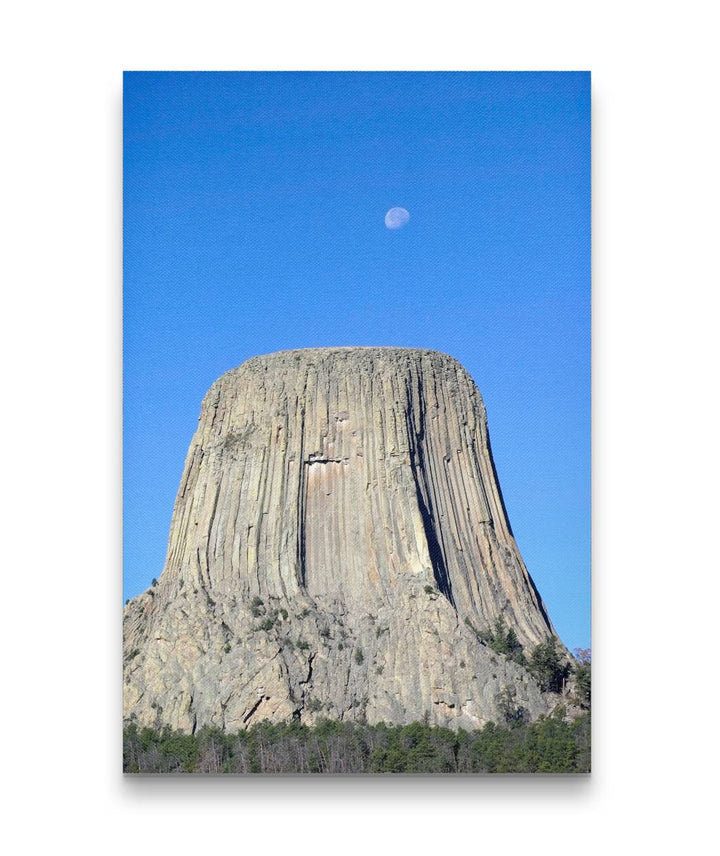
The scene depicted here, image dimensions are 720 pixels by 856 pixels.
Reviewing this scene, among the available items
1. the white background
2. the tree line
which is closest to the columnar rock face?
the tree line
